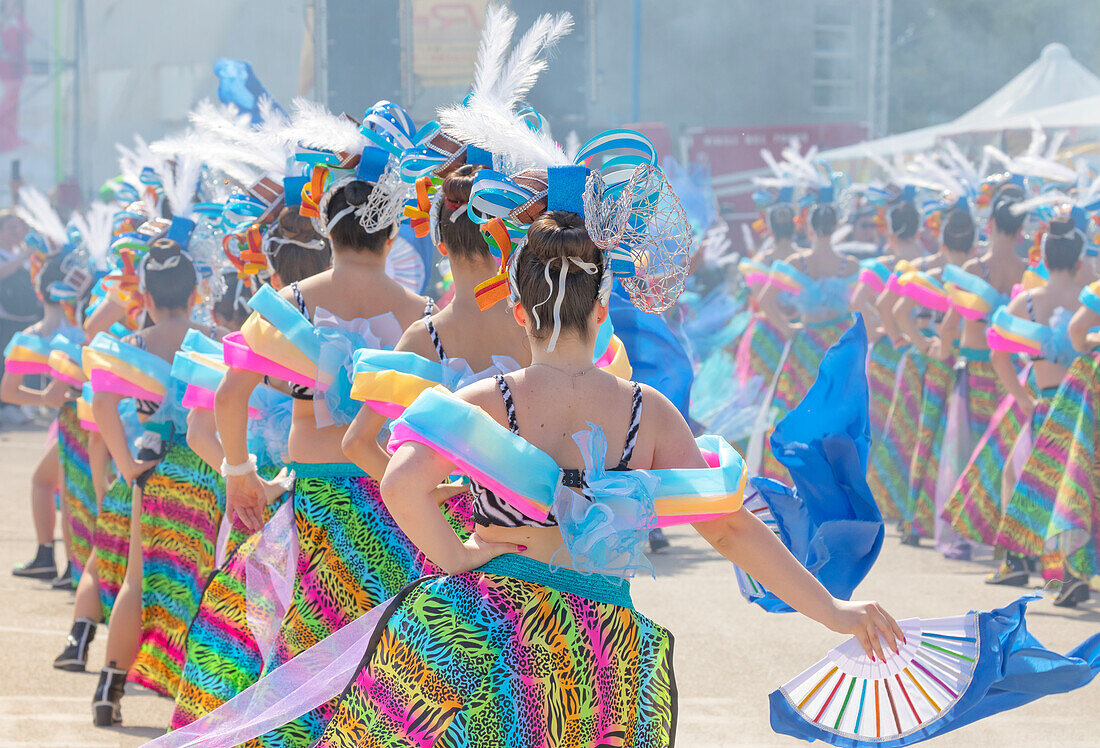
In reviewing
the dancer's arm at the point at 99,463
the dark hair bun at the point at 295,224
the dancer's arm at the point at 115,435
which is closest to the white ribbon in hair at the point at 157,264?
the dancer's arm at the point at 115,435

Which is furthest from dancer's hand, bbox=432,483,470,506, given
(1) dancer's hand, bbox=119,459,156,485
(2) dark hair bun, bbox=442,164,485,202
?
(1) dancer's hand, bbox=119,459,156,485

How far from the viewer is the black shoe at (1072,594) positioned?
22.2 feet

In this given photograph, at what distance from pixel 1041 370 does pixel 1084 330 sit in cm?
48

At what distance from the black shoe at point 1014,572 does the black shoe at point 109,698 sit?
15.0 feet

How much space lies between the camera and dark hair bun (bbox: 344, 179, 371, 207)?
3789 mm

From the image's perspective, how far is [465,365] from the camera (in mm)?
3291

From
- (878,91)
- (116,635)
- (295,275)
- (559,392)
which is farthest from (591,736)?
(878,91)

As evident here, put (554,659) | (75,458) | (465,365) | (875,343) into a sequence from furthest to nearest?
(875,343), (75,458), (465,365), (554,659)

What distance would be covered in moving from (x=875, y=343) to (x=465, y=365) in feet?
22.8

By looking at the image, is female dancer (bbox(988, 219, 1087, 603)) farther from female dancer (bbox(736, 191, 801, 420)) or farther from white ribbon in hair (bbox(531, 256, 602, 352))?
white ribbon in hair (bbox(531, 256, 602, 352))

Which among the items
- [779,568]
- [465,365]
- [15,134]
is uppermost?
[15,134]

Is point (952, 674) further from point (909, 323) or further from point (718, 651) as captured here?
point (909, 323)

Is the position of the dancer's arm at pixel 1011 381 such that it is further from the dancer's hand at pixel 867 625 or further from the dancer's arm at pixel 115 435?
the dancer's hand at pixel 867 625

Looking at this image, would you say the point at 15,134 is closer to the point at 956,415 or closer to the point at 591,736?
the point at 956,415
